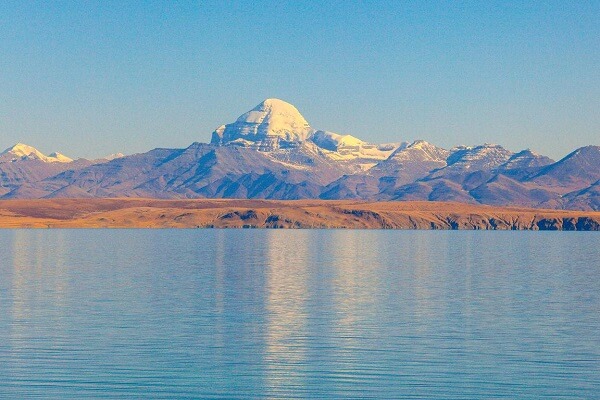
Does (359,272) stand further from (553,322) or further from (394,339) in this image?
(394,339)

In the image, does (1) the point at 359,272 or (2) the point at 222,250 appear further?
(2) the point at 222,250

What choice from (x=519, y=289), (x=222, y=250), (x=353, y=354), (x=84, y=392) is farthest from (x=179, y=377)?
(x=222, y=250)

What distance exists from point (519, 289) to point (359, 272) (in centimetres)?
2410

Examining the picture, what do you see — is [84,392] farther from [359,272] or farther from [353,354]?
[359,272]

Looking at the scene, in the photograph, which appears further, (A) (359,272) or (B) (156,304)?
(A) (359,272)

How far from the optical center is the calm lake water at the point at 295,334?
4347 centimetres

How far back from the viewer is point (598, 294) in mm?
82875

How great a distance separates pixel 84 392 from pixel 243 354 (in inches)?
446

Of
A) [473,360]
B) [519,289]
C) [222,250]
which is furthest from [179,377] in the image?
[222,250]

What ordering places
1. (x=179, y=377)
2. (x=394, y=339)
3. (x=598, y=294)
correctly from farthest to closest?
(x=598, y=294)
(x=394, y=339)
(x=179, y=377)

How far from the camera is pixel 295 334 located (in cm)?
5762

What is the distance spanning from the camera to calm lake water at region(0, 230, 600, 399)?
43.5 meters

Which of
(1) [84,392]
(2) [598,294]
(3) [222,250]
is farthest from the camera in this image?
(3) [222,250]

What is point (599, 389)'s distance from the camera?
43.1m
